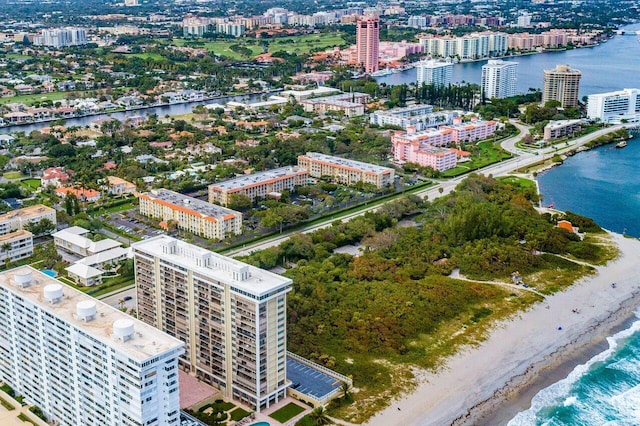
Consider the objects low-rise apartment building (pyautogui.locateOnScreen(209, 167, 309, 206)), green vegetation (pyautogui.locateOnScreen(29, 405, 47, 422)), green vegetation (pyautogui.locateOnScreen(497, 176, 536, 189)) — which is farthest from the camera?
green vegetation (pyautogui.locateOnScreen(497, 176, 536, 189))

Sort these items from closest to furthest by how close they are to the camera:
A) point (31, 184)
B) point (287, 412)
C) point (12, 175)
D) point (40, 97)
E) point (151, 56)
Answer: point (287, 412) → point (31, 184) → point (12, 175) → point (40, 97) → point (151, 56)

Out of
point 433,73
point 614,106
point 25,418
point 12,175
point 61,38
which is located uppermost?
point 61,38

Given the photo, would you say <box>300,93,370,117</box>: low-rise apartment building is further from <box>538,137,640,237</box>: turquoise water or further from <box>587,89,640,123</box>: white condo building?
<box>538,137,640,237</box>: turquoise water

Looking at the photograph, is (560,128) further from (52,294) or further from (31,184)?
(52,294)

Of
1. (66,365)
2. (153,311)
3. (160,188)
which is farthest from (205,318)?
(160,188)

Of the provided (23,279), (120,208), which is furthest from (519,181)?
(23,279)

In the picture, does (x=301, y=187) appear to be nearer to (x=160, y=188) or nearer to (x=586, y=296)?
(x=160, y=188)

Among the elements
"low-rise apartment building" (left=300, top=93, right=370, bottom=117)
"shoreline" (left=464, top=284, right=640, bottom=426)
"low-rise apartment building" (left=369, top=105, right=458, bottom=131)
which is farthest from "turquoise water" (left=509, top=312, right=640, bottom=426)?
"low-rise apartment building" (left=300, top=93, right=370, bottom=117)
